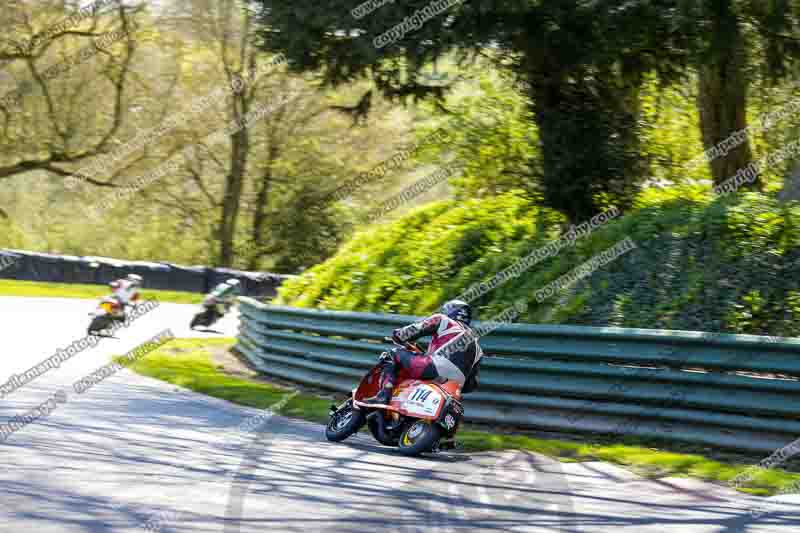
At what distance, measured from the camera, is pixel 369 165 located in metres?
43.6

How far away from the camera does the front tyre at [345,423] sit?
10922 millimetres

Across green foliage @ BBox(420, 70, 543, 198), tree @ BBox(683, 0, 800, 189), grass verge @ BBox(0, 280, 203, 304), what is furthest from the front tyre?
grass verge @ BBox(0, 280, 203, 304)

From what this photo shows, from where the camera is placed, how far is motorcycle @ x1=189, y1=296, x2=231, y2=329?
2552 cm

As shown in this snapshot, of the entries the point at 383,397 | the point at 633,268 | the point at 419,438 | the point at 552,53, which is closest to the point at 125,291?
the point at 552,53

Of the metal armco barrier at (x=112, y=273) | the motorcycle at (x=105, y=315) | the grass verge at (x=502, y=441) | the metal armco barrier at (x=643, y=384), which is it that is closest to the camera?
the grass verge at (x=502, y=441)

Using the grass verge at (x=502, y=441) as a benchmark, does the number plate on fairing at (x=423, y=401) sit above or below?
above

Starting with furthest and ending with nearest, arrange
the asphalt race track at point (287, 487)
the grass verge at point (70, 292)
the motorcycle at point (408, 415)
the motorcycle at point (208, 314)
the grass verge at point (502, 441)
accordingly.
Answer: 1. the grass verge at point (70, 292)
2. the motorcycle at point (208, 314)
3. the motorcycle at point (408, 415)
4. the grass verge at point (502, 441)
5. the asphalt race track at point (287, 487)

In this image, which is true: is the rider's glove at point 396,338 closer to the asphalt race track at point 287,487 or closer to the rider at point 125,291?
the asphalt race track at point 287,487

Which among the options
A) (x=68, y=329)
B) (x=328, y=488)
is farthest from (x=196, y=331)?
(x=328, y=488)

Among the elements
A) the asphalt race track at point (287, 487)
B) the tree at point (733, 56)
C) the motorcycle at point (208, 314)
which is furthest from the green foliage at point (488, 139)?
the asphalt race track at point (287, 487)

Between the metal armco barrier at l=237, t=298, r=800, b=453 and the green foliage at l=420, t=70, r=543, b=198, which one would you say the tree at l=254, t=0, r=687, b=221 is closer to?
the green foliage at l=420, t=70, r=543, b=198

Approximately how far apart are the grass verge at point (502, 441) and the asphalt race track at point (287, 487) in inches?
15.5

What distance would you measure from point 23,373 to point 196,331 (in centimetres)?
1139

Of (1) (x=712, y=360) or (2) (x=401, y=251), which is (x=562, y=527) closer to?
(1) (x=712, y=360)
